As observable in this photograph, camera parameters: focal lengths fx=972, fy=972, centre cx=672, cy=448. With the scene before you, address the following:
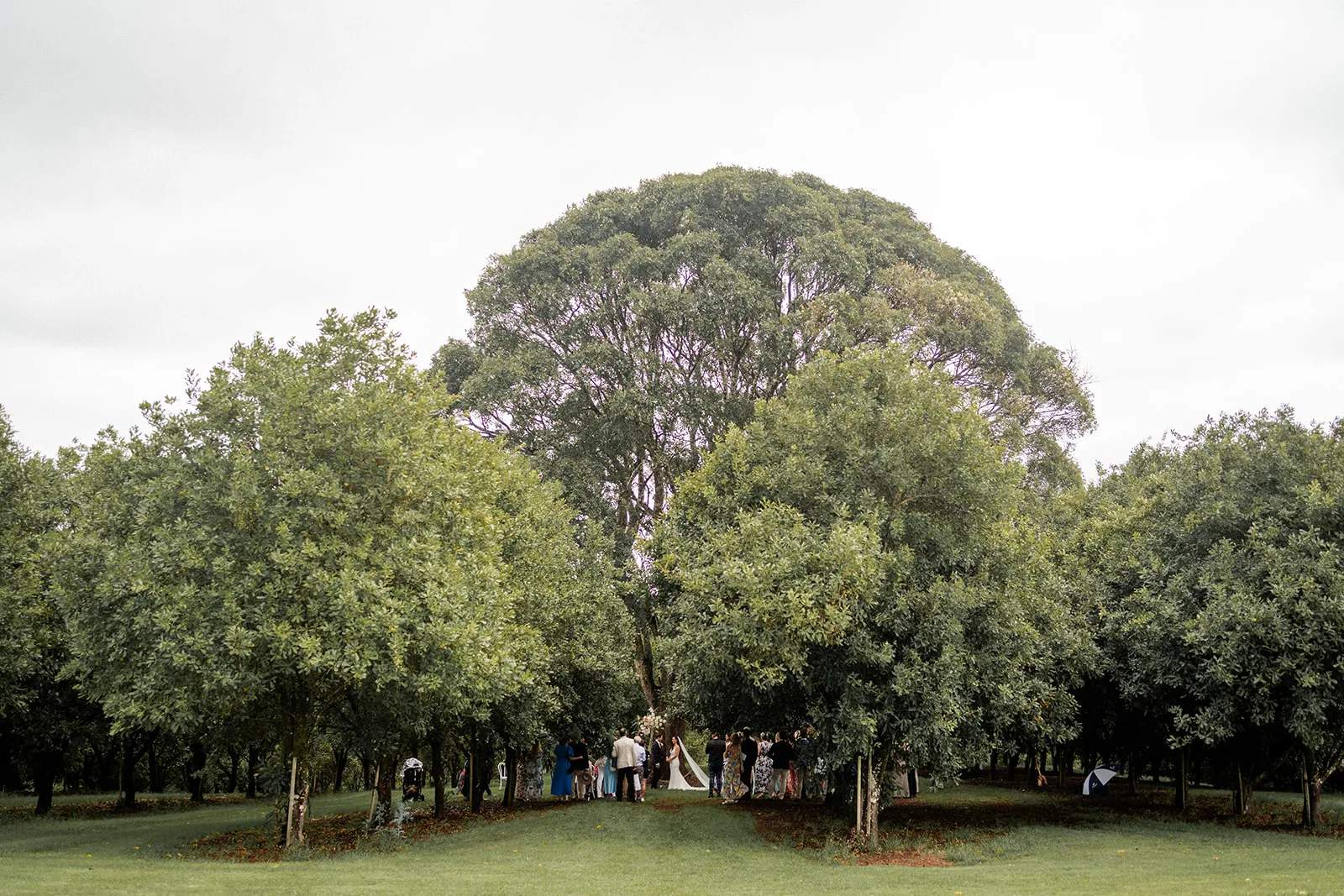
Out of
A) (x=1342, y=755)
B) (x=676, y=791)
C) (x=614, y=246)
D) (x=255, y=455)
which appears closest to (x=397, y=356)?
(x=255, y=455)

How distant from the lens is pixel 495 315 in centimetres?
3275

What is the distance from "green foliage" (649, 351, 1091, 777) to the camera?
58.6 feet

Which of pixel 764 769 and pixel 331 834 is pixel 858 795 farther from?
pixel 331 834

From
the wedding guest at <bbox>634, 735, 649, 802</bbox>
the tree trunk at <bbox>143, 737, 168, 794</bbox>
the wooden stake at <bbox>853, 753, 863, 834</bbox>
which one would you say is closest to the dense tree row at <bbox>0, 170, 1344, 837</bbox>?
the wooden stake at <bbox>853, 753, 863, 834</bbox>

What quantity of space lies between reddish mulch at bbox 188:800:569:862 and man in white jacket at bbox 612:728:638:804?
6.02 ft

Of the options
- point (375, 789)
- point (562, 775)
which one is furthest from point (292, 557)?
point (562, 775)

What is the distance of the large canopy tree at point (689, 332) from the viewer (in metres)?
29.6

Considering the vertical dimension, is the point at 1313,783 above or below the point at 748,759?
above

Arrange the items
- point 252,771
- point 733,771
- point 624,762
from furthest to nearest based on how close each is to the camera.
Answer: point 252,771 < point 624,762 < point 733,771

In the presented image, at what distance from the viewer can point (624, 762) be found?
27.8 metres

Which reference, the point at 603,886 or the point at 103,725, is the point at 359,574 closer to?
the point at 603,886

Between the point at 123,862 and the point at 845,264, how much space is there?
23.9 m

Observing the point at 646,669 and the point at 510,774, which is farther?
the point at 646,669

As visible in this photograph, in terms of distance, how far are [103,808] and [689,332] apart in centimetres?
2406
